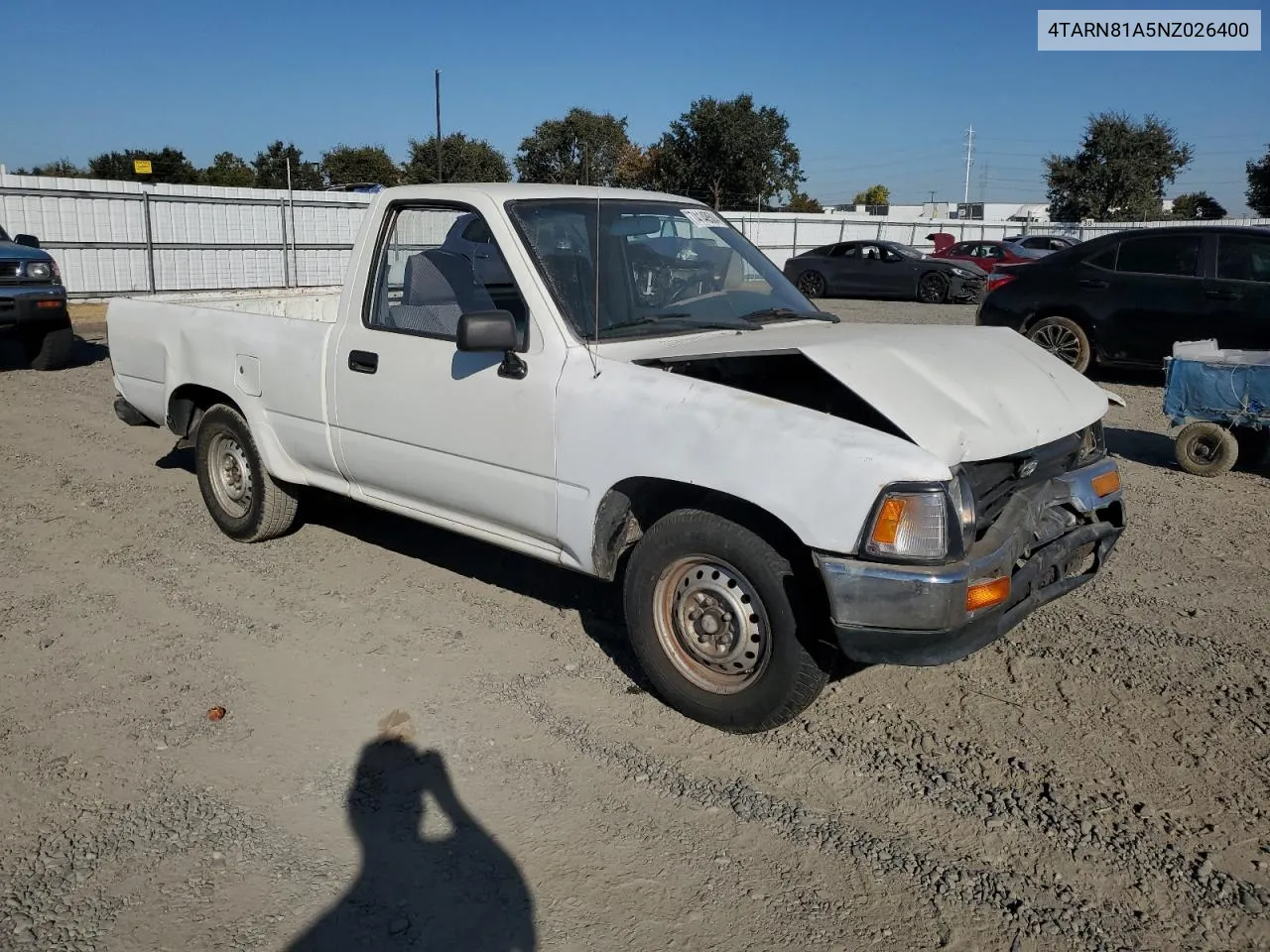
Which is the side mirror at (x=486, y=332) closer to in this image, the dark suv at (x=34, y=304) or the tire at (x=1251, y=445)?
the tire at (x=1251, y=445)

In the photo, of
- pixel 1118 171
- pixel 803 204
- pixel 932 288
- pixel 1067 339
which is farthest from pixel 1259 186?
pixel 1067 339

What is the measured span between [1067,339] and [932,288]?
1303 centimetres

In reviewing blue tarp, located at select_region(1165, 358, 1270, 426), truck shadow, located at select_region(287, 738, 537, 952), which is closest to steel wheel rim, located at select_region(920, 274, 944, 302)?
blue tarp, located at select_region(1165, 358, 1270, 426)

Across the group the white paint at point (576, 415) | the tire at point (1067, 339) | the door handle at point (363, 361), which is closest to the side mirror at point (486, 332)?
the white paint at point (576, 415)

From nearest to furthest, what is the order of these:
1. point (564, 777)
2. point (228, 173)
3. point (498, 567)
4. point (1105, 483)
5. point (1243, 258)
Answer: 1. point (564, 777)
2. point (1105, 483)
3. point (498, 567)
4. point (1243, 258)
5. point (228, 173)

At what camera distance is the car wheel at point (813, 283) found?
82.7 ft

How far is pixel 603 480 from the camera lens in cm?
415

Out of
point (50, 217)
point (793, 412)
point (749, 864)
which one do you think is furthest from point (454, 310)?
point (50, 217)

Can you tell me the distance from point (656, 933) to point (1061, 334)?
31.4 ft

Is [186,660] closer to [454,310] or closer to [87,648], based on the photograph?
[87,648]

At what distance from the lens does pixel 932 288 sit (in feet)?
77.7

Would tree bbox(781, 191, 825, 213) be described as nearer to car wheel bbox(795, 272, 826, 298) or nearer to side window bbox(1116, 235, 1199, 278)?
car wheel bbox(795, 272, 826, 298)

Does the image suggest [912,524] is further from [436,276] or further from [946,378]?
[436,276]

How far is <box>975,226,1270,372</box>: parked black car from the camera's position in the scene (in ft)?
32.9
